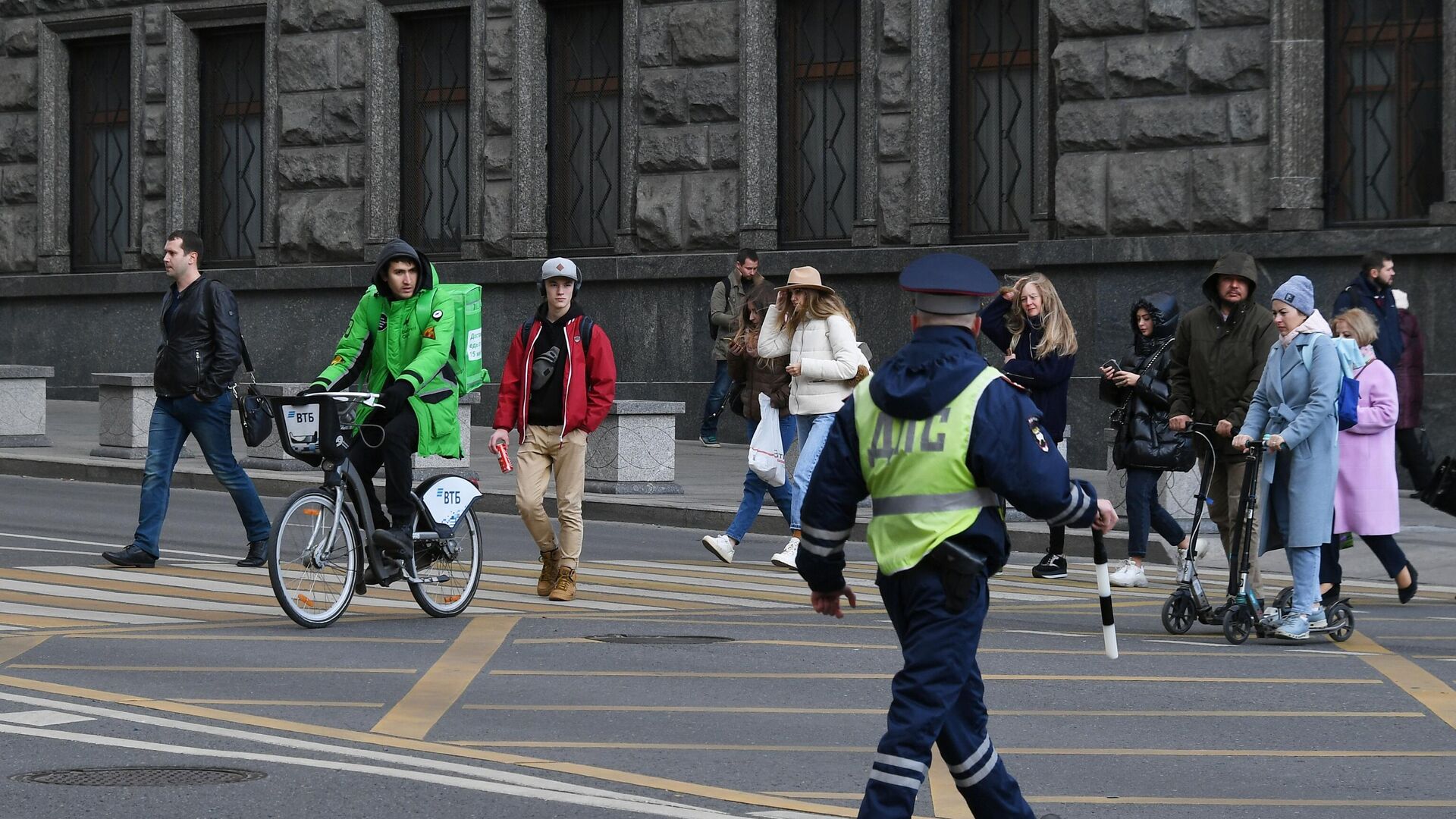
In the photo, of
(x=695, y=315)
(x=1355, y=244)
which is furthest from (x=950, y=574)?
(x=695, y=315)

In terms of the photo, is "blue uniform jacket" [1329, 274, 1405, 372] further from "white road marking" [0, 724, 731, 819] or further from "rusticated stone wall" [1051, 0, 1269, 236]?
"white road marking" [0, 724, 731, 819]

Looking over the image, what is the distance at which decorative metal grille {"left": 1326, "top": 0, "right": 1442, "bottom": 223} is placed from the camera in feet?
61.0

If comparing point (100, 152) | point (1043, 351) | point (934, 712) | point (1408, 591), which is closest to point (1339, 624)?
point (1408, 591)

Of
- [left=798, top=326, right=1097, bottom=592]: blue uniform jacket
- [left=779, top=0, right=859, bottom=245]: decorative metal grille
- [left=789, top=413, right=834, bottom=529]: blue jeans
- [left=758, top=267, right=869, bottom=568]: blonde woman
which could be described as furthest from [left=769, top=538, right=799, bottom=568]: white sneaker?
[left=779, top=0, right=859, bottom=245]: decorative metal grille

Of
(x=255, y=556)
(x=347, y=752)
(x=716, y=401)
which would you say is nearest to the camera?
(x=347, y=752)

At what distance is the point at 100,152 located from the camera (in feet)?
90.9

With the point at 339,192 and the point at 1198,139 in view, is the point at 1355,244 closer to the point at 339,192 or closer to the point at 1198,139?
the point at 1198,139

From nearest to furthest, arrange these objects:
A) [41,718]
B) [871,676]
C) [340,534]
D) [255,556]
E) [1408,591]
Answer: [41,718] → [871,676] → [340,534] → [1408,591] → [255,556]

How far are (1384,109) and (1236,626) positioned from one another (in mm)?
9453

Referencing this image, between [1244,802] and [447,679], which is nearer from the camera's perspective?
[1244,802]

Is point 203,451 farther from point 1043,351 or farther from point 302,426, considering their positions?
point 1043,351

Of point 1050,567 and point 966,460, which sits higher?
point 966,460

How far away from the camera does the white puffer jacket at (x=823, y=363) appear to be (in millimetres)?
→ 13195

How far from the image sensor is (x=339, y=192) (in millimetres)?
25078
